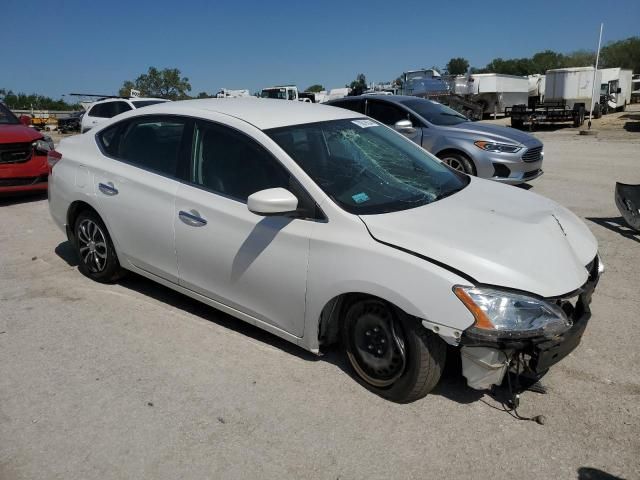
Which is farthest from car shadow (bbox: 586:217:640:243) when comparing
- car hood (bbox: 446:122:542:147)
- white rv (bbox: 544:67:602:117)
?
white rv (bbox: 544:67:602:117)

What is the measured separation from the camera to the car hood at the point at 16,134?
8484mm

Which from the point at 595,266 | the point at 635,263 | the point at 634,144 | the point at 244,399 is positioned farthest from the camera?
the point at 634,144

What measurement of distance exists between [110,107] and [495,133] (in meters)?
10.6

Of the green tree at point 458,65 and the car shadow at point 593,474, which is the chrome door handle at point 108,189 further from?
the green tree at point 458,65

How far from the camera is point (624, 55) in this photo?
65.9 meters

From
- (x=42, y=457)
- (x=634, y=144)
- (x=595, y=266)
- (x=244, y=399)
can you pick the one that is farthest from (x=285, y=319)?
(x=634, y=144)

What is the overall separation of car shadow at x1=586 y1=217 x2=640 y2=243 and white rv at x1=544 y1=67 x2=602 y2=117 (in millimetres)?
20696

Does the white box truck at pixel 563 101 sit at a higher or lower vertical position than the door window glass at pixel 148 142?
higher

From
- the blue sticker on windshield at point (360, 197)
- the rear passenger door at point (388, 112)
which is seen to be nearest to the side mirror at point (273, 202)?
the blue sticker on windshield at point (360, 197)

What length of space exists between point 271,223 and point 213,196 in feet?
1.94

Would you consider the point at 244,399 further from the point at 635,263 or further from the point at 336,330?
the point at 635,263

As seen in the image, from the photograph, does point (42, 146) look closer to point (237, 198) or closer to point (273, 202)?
point (237, 198)

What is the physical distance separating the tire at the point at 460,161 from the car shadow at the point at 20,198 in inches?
273

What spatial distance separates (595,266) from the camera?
3451 mm
